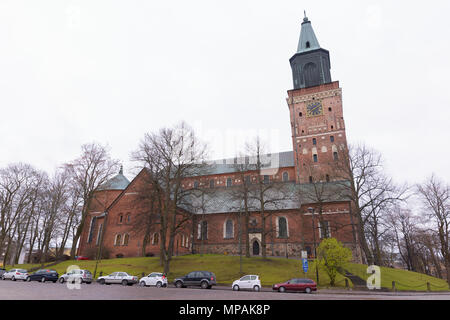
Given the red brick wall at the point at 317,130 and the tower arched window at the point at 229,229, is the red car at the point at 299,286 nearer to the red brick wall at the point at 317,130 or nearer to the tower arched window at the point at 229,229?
the tower arched window at the point at 229,229

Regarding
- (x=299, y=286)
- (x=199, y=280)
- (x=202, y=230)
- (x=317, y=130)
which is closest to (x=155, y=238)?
(x=202, y=230)

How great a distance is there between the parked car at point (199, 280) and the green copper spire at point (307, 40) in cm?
4144

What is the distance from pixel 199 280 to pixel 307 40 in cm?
4587

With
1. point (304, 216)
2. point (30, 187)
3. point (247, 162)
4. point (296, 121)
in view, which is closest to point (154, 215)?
point (247, 162)

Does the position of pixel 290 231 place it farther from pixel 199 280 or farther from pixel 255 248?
pixel 199 280

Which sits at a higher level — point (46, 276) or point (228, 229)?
point (228, 229)

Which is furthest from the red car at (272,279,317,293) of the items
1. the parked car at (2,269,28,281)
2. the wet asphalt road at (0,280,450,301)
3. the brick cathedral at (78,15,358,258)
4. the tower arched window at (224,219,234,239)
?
the parked car at (2,269,28,281)

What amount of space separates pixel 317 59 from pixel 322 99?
273 inches

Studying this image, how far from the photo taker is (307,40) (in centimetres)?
5078

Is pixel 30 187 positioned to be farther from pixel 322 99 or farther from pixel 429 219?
pixel 429 219

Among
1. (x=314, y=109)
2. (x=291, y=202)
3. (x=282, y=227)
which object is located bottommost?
(x=282, y=227)

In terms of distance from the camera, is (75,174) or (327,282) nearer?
(327,282)

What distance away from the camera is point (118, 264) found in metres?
34.3

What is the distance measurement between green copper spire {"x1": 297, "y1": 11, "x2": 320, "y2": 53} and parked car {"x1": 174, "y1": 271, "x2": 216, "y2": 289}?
136 feet
